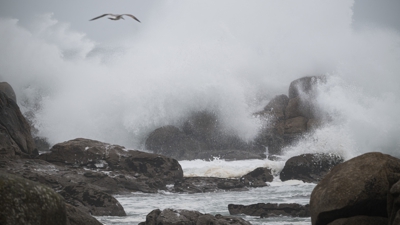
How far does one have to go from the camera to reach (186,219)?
7.27 metres

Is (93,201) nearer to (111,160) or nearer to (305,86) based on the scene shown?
(111,160)

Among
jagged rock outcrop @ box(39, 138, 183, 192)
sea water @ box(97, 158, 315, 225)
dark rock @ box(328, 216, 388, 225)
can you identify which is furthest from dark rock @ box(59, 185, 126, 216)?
dark rock @ box(328, 216, 388, 225)

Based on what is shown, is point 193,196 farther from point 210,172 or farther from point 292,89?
point 292,89

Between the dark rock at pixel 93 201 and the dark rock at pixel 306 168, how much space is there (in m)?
8.80

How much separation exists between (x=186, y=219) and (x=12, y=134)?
9.21m

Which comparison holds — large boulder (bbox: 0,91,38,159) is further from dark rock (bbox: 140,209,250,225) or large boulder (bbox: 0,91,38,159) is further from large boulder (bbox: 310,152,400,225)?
large boulder (bbox: 310,152,400,225)

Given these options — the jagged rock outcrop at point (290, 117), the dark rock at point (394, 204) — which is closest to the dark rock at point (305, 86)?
the jagged rock outcrop at point (290, 117)

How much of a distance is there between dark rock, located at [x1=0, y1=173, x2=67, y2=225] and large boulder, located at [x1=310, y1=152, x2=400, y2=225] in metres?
3.05

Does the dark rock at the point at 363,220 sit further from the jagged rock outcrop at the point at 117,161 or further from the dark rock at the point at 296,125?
the dark rock at the point at 296,125

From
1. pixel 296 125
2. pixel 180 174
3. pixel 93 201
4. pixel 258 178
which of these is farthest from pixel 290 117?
pixel 93 201

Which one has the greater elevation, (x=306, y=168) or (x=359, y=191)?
(x=306, y=168)

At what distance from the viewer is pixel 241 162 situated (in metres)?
22.0

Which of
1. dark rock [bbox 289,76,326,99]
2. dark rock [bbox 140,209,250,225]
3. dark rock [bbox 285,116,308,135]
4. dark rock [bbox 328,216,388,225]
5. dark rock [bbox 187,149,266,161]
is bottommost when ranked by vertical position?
dark rock [bbox 140,209,250,225]

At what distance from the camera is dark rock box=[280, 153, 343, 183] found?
16.8 m
